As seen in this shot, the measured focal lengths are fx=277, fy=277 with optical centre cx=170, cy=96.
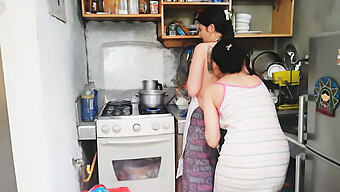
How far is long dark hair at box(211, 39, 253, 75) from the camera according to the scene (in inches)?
52.0

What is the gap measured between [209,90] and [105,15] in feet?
3.56

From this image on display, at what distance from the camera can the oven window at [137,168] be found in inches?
76.2

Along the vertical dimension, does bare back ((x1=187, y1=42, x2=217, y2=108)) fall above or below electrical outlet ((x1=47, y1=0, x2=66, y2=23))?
below

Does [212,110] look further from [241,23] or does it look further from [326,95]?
[241,23]

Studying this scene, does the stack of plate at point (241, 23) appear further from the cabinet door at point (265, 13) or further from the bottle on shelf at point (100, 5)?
the bottle on shelf at point (100, 5)

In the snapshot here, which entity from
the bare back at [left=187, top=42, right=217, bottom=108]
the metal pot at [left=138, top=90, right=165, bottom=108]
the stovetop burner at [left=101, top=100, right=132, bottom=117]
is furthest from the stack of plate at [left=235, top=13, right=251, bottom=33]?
the stovetop burner at [left=101, top=100, right=132, bottom=117]

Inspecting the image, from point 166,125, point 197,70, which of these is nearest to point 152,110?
point 166,125

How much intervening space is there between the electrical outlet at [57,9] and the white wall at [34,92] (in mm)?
40

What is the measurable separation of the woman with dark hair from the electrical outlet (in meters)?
0.82

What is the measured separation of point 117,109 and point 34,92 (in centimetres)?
93

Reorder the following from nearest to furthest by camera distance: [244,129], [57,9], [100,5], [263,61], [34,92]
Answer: [34,92] → [244,129] → [57,9] → [100,5] → [263,61]

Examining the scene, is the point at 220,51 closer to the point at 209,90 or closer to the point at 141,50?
the point at 209,90

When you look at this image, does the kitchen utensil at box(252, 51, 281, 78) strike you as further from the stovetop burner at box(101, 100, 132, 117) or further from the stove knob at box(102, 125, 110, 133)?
the stove knob at box(102, 125, 110, 133)

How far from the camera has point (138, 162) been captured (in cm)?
196
